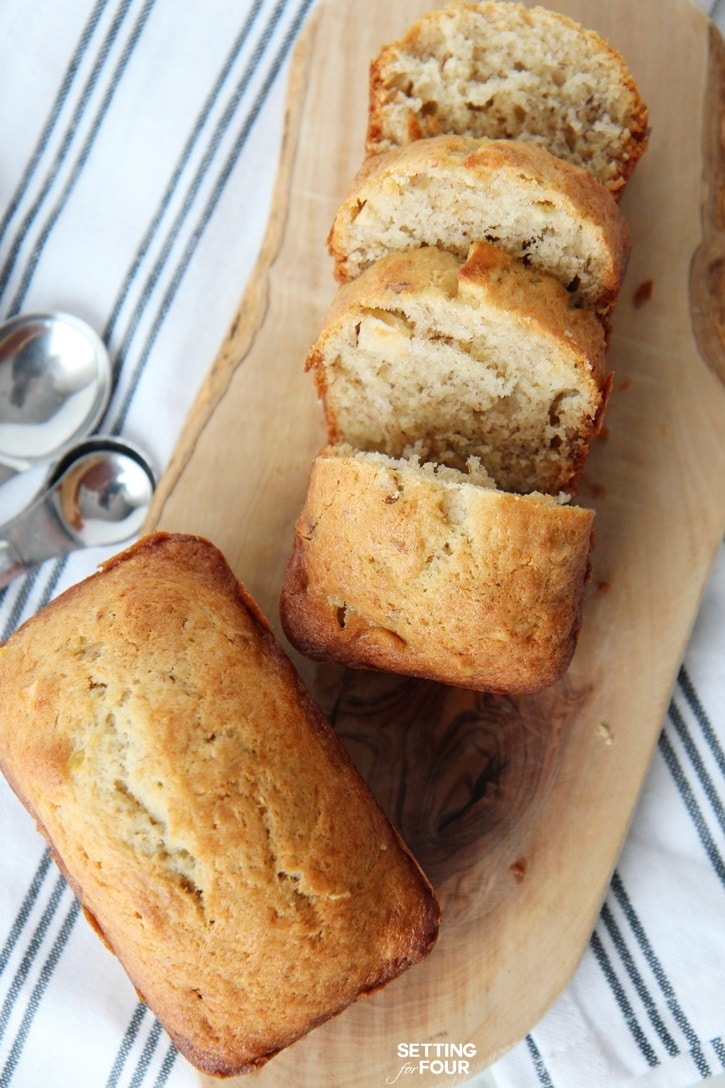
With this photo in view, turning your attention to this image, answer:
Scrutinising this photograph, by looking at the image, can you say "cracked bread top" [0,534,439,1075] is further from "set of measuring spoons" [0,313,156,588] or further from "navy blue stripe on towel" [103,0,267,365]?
"navy blue stripe on towel" [103,0,267,365]

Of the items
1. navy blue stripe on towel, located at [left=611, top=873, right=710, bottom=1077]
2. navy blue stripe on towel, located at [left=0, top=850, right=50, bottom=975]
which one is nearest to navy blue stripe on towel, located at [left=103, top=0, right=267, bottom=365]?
navy blue stripe on towel, located at [left=0, top=850, right=50, bottom=975]

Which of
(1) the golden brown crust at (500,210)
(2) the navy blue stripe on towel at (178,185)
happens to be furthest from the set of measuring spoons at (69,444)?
(1) the golden brown crust at (500,210)

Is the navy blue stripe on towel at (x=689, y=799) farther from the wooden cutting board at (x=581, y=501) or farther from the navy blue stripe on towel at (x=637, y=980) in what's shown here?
the navy blue stripe on towel at (x=637, y=980)

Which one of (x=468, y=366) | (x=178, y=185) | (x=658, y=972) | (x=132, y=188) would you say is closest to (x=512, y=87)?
(x=468, y=366)

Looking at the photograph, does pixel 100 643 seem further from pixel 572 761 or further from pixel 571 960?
pixel 571 960

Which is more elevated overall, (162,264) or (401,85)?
(401,85)

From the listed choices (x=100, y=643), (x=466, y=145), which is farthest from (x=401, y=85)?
(x=100, y=643)
